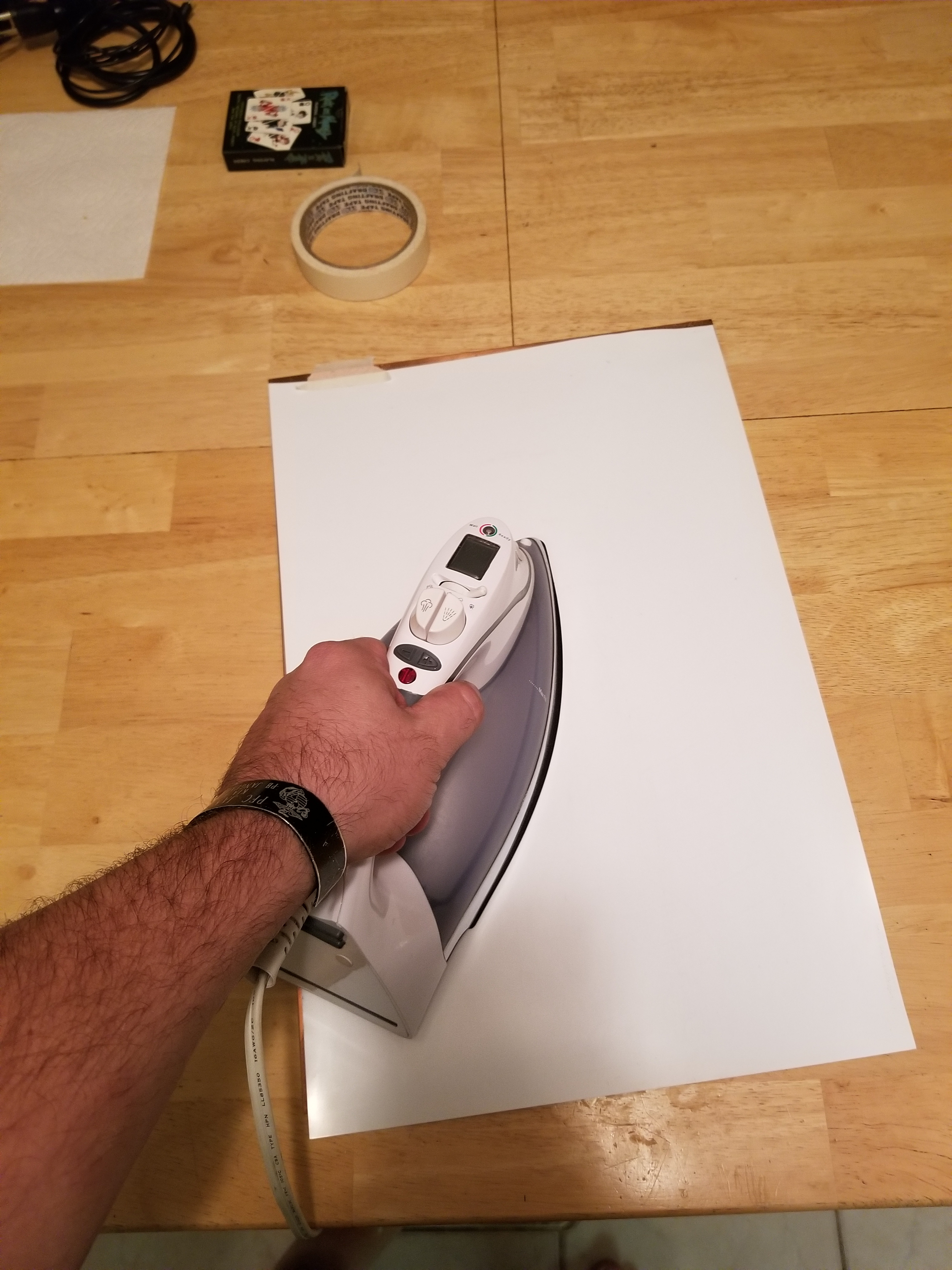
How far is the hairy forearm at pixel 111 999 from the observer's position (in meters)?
0.40

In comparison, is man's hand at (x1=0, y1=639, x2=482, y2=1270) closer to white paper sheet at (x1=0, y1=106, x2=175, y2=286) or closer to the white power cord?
the white power cord

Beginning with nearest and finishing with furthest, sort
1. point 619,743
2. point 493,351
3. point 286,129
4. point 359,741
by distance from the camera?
1. point 359,741
2. point 619,743
3. point 493,351
4. point 286,129

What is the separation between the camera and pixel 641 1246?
1.00 metres

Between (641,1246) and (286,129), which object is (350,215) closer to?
(286,129)

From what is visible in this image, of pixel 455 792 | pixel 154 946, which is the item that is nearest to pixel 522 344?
pixel 455 792

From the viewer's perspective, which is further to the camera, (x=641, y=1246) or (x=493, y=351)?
(x=641, y=1246)

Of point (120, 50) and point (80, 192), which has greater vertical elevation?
point (120, 50)

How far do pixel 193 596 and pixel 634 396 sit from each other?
481 mm

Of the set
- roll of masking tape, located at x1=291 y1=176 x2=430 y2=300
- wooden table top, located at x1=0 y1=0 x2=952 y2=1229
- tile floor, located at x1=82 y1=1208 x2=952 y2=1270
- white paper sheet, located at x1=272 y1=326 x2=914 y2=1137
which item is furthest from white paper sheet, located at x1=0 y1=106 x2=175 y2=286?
tile floor, located at x1=82 y1=1208 x2=952 y2=1270

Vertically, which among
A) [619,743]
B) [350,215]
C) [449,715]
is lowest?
[619,743]

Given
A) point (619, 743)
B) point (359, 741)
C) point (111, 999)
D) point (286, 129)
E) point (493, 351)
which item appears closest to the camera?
point (111, 999)

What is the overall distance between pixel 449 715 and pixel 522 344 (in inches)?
18.6

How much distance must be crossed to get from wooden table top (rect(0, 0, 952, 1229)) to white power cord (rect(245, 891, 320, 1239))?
3.3 inches

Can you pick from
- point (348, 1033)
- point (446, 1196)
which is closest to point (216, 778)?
point (348, 1033)
